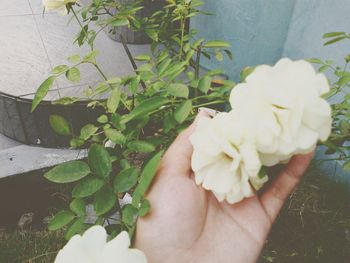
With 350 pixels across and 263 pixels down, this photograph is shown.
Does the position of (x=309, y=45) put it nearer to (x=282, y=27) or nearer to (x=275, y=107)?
(x=282, y=27)

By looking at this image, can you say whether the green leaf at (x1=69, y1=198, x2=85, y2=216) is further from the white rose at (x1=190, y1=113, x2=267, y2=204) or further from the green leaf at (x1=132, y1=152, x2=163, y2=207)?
the white rose at (x1=190, y1=113, x2=267, y2=204)

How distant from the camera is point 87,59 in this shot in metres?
1.58

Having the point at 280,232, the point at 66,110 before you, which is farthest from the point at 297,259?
the point at 66,110

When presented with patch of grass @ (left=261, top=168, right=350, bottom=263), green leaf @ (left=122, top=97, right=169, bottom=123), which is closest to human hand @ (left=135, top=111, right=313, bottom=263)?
green leaf @ (left=122, top=97, right=169, bottom=123)

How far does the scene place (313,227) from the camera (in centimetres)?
226

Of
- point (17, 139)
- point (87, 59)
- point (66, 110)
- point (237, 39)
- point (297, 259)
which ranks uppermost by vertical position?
point (87, 59)

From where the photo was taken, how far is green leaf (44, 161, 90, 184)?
3.71 ft

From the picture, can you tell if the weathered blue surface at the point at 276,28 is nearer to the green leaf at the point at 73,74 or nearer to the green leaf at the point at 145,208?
the green leaf at the point at 73,74

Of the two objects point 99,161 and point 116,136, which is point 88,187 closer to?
point 99,161

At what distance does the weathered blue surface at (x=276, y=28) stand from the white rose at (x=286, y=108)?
1516 millimetres

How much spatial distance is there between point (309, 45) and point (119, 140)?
163 cm

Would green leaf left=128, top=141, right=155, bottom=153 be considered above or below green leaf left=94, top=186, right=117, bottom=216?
above

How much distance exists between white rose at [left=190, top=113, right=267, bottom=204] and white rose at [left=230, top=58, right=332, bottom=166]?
31 millimetres

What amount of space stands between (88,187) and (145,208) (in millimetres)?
179
